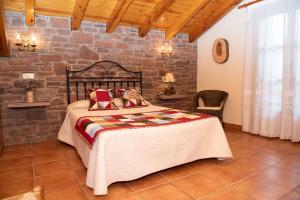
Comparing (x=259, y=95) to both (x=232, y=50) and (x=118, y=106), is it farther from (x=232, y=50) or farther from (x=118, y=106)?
(x=118, y=106)

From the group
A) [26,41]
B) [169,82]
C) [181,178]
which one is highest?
[26,41]

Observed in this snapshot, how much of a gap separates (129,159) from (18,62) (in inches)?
106

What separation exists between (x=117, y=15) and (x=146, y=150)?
2573 mm

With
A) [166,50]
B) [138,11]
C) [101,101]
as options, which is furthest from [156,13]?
[101,101]

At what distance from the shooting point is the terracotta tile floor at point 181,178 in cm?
201

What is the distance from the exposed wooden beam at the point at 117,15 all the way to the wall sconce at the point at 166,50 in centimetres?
127

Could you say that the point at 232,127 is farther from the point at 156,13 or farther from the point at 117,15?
the point at 117,15

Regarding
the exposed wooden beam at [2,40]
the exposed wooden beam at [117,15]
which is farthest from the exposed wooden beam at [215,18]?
the exposed wooden beam at [2,40]

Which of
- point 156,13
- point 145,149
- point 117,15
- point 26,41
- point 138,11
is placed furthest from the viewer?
point 138,11

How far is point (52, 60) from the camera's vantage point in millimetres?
3736

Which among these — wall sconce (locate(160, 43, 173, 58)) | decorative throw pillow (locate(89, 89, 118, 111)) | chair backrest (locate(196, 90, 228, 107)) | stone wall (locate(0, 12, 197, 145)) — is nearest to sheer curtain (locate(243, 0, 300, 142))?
chair backrest (locate(196, 90, 228, 107))

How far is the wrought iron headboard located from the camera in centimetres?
394

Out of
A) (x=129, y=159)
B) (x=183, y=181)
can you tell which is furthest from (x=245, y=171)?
(x=129, y=159)

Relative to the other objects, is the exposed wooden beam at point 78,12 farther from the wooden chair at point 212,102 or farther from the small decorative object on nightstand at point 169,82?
the wooden chair at point 212,102
